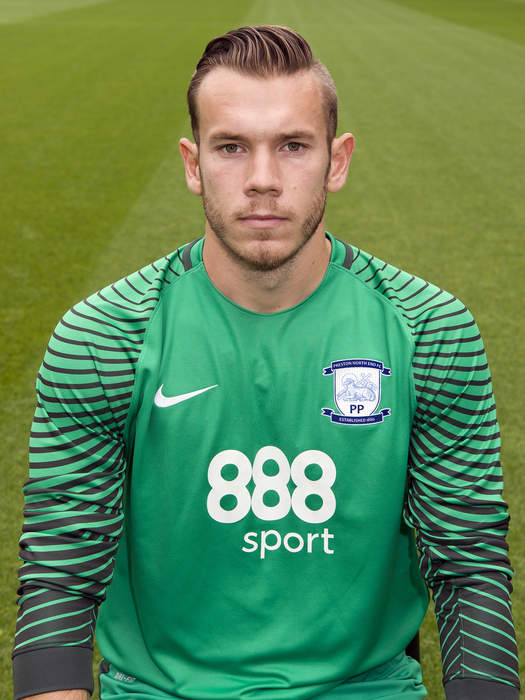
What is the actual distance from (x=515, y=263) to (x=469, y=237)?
2.30 ft

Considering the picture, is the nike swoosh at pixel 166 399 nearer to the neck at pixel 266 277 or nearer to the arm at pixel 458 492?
the neck at pixel 266 277

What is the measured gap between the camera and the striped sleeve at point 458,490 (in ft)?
5.39

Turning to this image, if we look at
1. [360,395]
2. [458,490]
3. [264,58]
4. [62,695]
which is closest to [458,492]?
[458,490]

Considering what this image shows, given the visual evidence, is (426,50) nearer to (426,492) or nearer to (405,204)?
(405,204)

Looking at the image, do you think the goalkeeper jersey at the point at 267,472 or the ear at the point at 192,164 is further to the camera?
the ear at the point at 192,164

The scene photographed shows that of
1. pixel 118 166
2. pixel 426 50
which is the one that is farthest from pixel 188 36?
pixel 118 166

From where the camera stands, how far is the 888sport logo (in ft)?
5.75

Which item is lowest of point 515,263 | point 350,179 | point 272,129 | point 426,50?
point 272,129

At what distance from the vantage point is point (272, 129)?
1712 mm

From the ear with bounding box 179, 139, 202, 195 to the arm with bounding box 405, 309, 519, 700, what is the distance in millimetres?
578

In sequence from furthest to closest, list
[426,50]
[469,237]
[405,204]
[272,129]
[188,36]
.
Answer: [188,36] → [426,50] → [405,204] → [469,237] → [272,129]

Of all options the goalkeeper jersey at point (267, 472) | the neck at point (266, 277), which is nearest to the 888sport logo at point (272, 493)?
the goalkeeper jersey at point (267, 472)

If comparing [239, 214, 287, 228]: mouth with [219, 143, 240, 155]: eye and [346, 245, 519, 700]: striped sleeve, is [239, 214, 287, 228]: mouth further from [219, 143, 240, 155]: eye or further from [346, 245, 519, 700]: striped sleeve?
[346, 245, 519, 700]: striped sleeve

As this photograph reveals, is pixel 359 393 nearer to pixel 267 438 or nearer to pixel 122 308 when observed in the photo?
pixel 267 438
